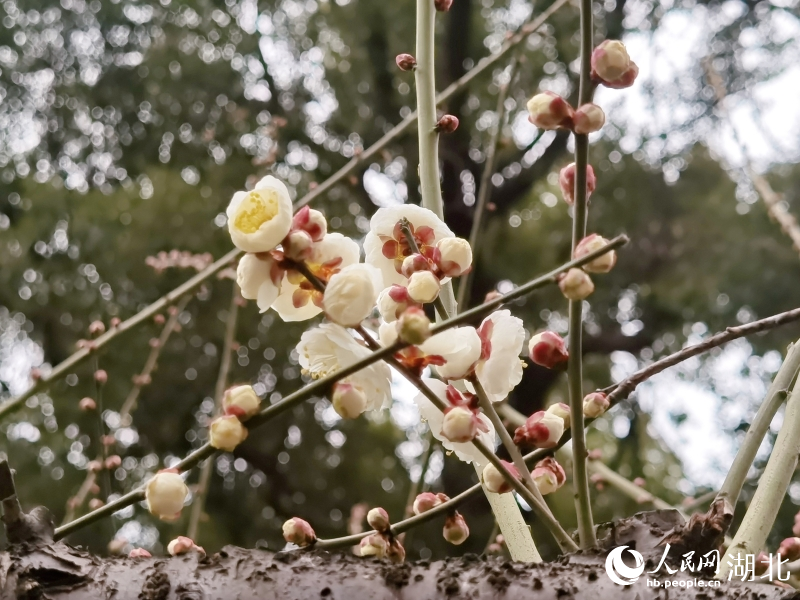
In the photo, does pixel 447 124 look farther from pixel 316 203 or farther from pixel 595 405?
pixel 316 203

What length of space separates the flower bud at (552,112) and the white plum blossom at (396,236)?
6cm

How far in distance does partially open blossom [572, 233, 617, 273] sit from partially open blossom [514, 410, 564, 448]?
0.06 metres

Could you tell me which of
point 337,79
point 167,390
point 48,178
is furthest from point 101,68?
point 167,390

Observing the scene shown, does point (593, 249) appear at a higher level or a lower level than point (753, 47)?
lower

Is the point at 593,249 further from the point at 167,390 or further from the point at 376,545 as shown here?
the point at 167,390

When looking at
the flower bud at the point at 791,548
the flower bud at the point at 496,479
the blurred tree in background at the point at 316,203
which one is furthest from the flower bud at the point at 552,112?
the blurred tree in background at the point at 316,203

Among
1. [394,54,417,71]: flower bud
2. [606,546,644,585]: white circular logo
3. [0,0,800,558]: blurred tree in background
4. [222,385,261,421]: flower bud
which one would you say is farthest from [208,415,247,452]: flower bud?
[0,0,800,558]: blurred tree in background

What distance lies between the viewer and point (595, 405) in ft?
0.78

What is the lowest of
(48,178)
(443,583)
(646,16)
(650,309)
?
(443,583)

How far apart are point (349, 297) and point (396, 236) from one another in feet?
0.23

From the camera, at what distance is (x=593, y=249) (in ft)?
0.62

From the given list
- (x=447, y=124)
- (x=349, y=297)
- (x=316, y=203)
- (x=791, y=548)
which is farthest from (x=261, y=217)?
(x=316, y=203)

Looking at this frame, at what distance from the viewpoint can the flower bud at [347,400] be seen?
199 mm

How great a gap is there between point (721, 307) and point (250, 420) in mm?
1354
